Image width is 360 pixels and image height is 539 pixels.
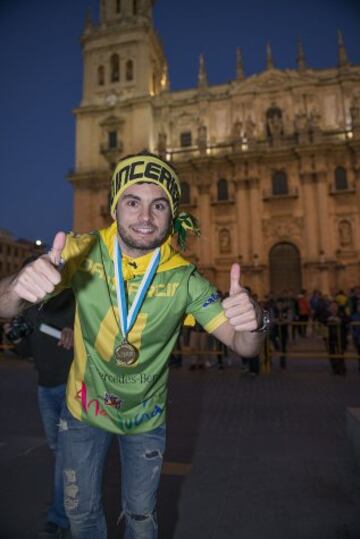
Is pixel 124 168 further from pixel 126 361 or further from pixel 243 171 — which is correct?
pixel 243 171

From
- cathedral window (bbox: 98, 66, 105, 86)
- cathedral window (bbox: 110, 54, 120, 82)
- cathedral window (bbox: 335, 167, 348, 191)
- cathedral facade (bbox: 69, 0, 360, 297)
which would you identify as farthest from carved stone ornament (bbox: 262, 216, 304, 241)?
cathedral window (bbox: 98, 66, 105, 86)

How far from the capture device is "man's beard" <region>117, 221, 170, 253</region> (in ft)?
6.19

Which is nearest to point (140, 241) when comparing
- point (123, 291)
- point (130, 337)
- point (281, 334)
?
point (123, 291)

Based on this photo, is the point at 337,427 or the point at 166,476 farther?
the point at 337,427

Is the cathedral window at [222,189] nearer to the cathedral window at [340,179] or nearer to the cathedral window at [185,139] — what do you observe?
the cathedral window at [185,139]

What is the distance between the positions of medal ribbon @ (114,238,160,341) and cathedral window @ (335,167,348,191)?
95.9ft

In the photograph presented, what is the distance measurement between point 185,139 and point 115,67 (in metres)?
10.2

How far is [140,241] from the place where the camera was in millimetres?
1881

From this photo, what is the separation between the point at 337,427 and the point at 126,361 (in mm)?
4123

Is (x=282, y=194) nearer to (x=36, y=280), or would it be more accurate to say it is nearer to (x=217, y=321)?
(x=217, y=321)

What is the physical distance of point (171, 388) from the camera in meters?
7.27

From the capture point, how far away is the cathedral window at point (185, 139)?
3212 centimetres

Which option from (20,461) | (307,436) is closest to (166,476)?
(20,461)

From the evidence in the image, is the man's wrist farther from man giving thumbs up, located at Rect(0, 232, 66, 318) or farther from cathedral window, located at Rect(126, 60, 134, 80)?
cathedral window, located at Rect(126, 60, 134, 80)
